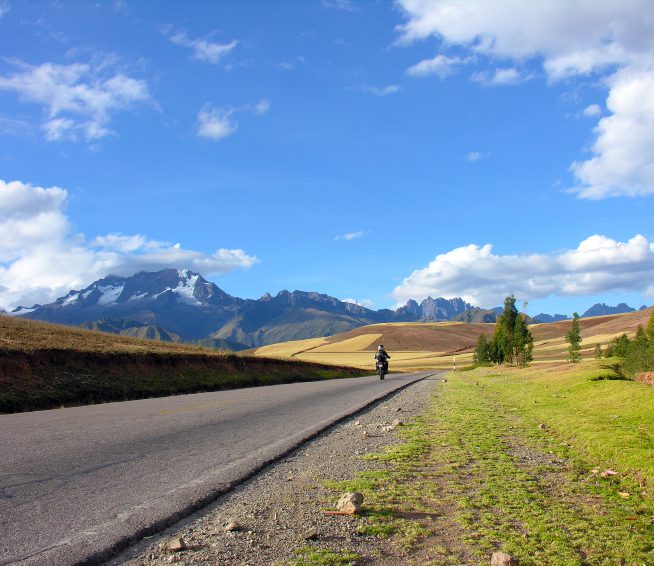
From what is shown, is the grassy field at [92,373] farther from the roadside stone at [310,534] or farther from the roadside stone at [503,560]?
the roadside stone at [503,560]

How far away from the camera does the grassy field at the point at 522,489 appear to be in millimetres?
4609

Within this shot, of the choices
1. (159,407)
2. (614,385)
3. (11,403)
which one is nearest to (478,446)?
(614,385)

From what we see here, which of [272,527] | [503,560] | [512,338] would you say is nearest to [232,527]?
[272,527]

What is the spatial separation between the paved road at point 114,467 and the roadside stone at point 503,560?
3016 mm

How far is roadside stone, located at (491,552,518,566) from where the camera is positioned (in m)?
4.14

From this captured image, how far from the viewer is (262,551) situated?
178 inches

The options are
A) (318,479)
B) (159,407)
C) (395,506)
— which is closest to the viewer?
(395,506)

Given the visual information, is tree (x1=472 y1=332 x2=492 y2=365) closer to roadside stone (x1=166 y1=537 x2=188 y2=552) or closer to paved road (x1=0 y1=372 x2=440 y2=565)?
paved road (x1=0 y1=372 x2=440 y2=565)

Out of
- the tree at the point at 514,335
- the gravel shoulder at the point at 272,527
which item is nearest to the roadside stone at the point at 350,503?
the gravel shoulder at the point at 272,527

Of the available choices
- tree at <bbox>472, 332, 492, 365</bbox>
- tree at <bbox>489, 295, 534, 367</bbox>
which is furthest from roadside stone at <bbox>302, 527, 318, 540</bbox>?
tree at <bbox>472, 332, 492, 365</bbox>

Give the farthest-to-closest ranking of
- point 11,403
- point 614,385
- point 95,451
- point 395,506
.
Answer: point 11,403
point 614,385
point 95,451
point 395,506

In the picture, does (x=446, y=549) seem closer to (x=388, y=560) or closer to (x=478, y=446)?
(x=388, y=560)

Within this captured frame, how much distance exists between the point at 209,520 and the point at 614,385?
1372 cm

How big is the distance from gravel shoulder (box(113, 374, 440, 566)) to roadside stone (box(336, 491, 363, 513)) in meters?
0.11
